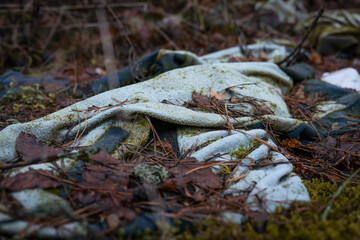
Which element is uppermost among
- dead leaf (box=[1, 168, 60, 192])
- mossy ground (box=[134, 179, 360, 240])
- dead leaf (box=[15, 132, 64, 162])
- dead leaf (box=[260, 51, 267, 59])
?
dead leaf (box=[260, 51, 267, 59])

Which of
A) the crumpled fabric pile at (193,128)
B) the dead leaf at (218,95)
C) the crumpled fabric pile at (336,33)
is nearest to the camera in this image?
the crumpled fabric pile at (193,128)

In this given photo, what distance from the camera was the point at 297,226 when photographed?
48.3 inches

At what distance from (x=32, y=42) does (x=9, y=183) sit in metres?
4.05

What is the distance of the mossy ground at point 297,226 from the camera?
1181 millimetres

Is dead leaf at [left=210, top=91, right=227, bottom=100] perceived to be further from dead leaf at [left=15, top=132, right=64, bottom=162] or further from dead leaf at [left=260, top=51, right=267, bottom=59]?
dead leaf at [left=260, top=51, right=267, bottom=59]

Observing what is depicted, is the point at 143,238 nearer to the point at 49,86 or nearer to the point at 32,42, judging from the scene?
the point at 49,86

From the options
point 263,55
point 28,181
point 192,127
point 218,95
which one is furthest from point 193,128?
point 263,55

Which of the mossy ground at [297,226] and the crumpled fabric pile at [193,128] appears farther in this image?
the crumpled fabric pile at [193,128]

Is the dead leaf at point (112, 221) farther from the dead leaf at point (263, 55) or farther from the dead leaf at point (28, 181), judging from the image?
the dead leaf at point (263, 55)

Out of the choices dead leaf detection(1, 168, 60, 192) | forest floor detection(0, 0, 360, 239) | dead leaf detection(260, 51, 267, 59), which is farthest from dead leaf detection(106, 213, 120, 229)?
dead leaf detection(260, 51, 267, 59)

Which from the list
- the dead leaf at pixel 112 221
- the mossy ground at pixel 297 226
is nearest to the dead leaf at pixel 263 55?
the mossy ground at pixel 297 226

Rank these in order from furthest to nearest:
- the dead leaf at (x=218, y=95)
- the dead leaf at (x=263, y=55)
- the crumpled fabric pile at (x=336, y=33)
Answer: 1. the crumpled fabric pile at (x=336, y=33)
2. the dead leaf at (x=263, y=55)
3. the dead leaf at (x=218, y=95)

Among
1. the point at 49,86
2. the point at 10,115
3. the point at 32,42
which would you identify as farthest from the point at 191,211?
the point at 32,42

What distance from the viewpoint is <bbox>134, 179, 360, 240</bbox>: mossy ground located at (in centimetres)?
118
